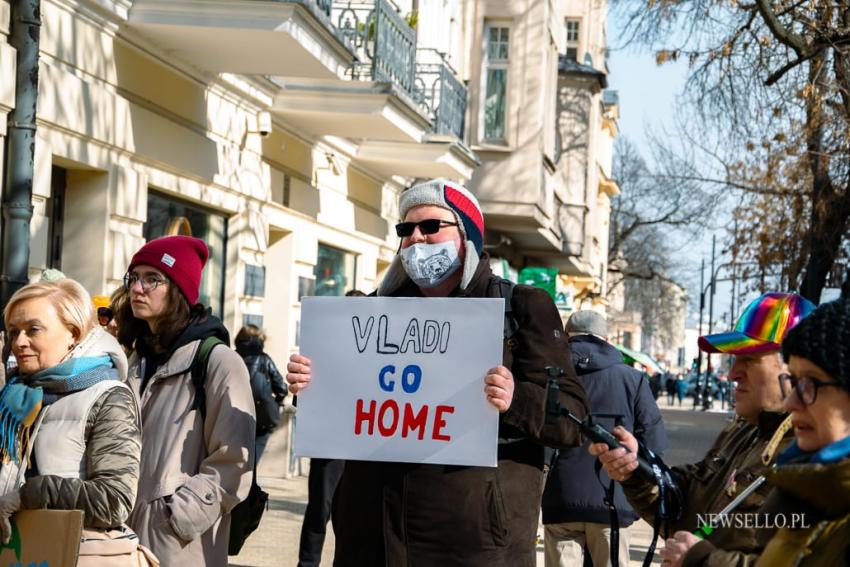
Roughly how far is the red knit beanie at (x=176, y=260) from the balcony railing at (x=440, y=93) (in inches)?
540

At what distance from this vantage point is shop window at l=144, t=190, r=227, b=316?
41.2ft

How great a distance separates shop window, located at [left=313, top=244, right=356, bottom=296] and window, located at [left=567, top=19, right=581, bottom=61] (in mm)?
29507

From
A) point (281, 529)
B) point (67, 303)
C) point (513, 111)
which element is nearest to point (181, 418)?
point (67, 303)

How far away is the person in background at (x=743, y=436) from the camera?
3.44 meters

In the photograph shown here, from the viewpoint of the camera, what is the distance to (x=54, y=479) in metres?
3.90

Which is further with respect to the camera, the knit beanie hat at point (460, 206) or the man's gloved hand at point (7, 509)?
the knit beanie hat at point (460, 206)

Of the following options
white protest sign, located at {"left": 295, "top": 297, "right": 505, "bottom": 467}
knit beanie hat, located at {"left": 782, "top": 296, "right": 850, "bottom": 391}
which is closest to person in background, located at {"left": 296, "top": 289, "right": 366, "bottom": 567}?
white protest sign, located at {"left": 295, "top": 297, "right": 505, "bottom": 467}

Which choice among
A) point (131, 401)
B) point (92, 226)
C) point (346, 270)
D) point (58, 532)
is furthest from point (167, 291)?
point (346, 270)

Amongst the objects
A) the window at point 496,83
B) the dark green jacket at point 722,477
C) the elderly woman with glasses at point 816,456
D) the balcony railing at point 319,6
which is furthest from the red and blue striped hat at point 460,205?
the window at point 496,83

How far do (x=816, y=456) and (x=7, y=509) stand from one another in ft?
8.21

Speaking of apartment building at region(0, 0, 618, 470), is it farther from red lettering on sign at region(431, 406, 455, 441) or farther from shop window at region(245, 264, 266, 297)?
red lettering on sign at region(431, 406, 455, 441)

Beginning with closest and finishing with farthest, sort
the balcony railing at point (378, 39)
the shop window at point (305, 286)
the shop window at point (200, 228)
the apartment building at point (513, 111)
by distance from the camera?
the shop window at point (200, 228)
the balcony railing at point (378, 39)
the shop window at point (305, 286)
the apartment building at point (513, 111)

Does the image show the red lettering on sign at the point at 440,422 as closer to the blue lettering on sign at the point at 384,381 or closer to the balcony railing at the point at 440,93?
the blue lettering on sign at the point at 384,381

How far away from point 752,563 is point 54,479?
2106 mm
